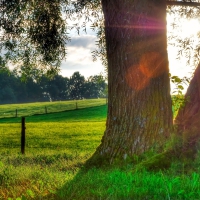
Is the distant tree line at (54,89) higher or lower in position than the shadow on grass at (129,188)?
Result: higher

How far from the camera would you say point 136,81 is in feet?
30.7

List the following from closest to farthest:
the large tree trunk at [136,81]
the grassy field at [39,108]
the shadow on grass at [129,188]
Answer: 1. the shadow on grass at [129,188]
2. the large tree trunk at [136,81]
3. the grassy field at [39,108]

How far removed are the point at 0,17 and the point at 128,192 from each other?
10016mm

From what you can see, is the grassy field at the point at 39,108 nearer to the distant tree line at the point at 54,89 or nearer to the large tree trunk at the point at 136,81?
the distant tree line at the point at 54,89

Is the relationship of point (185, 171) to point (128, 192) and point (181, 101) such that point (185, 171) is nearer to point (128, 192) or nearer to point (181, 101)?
point (128, 192)

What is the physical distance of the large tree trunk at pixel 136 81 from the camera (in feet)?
30.1

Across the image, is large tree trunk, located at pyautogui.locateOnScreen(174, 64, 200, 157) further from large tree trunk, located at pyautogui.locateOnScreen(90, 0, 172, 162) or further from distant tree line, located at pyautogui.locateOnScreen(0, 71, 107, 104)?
distant tree line, located at pyautogui.locateOnScreen(0, 71, 107, 104)

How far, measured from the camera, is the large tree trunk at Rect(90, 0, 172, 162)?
9.17 meters

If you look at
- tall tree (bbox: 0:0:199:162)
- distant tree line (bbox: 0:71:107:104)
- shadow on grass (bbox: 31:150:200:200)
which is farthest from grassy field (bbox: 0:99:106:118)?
shadow on grass (bbox: 31:150:200:200)

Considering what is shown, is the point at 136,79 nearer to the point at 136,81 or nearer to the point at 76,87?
the point at 136,81

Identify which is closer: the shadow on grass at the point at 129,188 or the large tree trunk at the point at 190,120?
the shadow on grass at the point at 129,188

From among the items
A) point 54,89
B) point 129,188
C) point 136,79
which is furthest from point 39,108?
point 129,188

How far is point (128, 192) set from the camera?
566cm

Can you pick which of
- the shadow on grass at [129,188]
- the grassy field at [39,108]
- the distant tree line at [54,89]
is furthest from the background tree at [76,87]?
the shadow on grass at [129,188]
